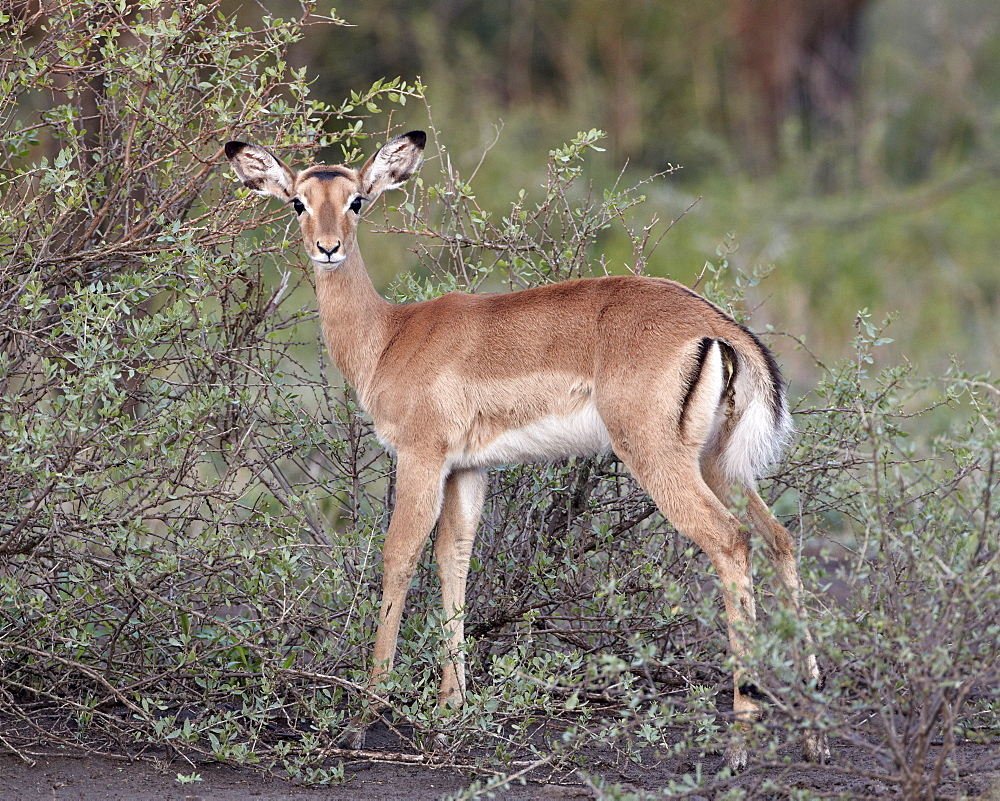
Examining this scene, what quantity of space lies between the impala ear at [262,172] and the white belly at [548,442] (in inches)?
53.9

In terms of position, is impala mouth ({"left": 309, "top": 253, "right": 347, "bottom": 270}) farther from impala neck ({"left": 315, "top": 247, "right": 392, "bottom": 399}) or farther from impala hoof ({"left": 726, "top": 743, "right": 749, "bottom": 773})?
impala hoof ({"left": 726, "top": 743, "right": 749, "bottom": 773})

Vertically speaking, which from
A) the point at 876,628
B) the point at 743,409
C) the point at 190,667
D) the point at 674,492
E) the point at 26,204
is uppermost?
the point at 26,204

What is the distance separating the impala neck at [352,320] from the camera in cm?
550

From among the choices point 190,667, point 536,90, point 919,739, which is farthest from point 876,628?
point 536,90

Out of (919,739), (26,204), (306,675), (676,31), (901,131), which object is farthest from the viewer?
(676,31)

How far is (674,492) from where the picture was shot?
464 centimetres

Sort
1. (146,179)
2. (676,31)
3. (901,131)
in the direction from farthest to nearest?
(676,31) < (901,131) < (146,179)

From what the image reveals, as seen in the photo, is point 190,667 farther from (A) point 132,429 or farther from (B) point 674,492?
(B) point 674,492

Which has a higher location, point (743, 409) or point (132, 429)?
point (743, 409)

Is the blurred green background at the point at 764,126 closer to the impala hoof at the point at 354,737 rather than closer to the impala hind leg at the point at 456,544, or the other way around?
the impala hind leg at the point at 456,544

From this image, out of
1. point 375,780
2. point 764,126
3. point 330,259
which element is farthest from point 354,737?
point 764,126

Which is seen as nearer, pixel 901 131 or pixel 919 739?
pixel 919 739

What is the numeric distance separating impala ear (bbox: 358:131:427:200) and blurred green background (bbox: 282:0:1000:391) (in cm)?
649

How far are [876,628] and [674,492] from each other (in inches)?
41.4
